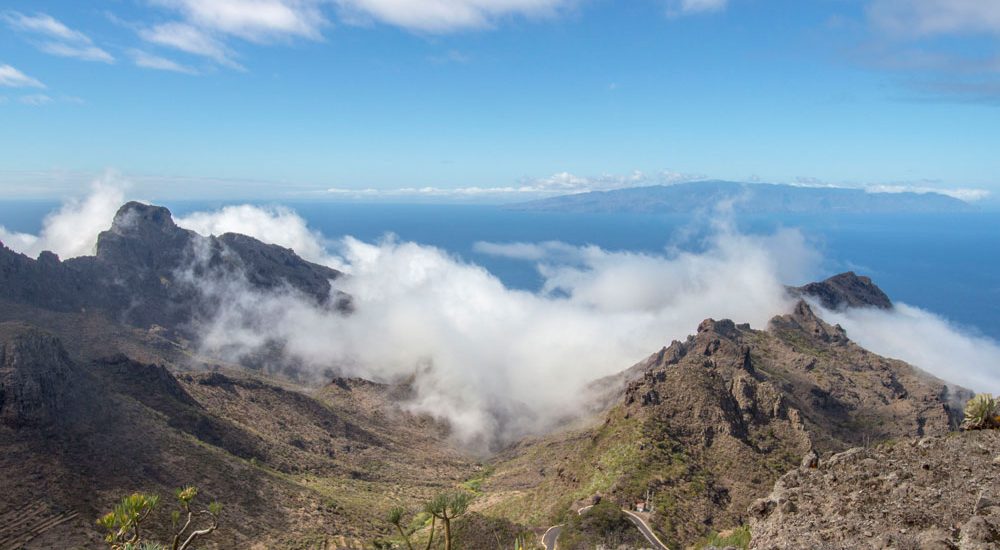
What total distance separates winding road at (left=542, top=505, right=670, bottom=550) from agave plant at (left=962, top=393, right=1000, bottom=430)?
35.2 meters

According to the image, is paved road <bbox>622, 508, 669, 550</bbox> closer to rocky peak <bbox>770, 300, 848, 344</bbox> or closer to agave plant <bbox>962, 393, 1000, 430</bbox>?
agave plant <bbox>962, 393, 1000, 430</bbox>

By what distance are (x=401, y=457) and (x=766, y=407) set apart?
76.4 m

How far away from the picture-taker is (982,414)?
32.1 meters

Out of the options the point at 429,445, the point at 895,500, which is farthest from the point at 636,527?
the point at 429,445

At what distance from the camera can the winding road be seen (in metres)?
64.0

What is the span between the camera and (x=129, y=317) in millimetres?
187125

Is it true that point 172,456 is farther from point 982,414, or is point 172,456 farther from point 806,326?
point 806,326

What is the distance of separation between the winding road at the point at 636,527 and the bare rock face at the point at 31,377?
62.1 m

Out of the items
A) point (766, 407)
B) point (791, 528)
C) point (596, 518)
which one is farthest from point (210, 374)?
point (791, 528)

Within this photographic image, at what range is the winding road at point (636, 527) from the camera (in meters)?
64.0

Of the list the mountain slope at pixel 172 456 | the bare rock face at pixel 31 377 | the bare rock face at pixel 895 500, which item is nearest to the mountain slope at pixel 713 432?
the mountain slope at pixel 172 456

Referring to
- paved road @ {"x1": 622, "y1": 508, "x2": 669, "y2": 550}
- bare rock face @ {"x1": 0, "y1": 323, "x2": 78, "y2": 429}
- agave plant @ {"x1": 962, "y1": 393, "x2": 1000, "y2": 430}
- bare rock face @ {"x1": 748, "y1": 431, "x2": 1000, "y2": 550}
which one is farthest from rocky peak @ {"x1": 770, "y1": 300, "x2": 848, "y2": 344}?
bare rock face @ {"x1": 0, "y1": 323, "x2": 78, "y2": 429}

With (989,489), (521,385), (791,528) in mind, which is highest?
(989,489)

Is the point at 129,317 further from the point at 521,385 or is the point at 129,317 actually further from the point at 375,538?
the point at 375,538
